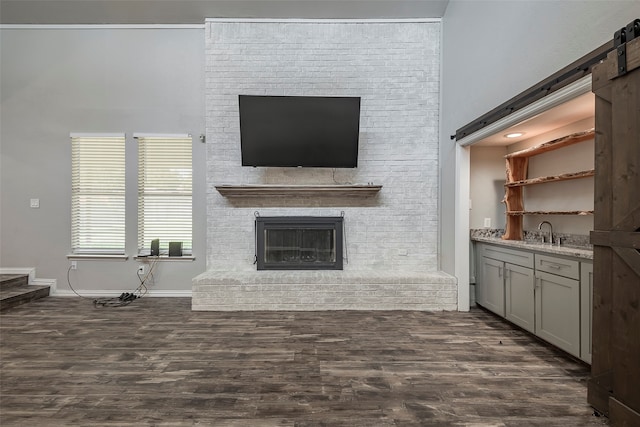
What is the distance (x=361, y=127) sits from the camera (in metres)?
4.11

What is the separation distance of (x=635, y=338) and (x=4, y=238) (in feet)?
21.9

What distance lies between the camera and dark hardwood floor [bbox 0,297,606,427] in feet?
5.75

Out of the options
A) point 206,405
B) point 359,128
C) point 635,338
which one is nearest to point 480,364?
point 635,338

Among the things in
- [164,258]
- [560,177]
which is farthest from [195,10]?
[560,177]

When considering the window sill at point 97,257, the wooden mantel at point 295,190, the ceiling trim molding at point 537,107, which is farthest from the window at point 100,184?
the ceiling trim molding at point 537,107

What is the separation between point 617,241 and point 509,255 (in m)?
1.52

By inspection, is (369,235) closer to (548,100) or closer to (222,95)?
(548,100)

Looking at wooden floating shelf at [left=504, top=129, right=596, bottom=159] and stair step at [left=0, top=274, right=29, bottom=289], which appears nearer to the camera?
wooden floating shelf at [left=504, top=129, right=596, bottom=159]

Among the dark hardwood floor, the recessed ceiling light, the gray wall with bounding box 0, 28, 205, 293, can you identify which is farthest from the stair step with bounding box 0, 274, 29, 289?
the recessed ceiling light

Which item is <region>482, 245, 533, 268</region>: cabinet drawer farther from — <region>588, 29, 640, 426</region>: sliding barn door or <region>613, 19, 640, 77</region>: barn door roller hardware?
<region>613, 19, 640, 77</region>: barn door roller hardware

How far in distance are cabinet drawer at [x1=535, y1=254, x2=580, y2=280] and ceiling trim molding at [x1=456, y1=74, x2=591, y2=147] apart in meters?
1.18

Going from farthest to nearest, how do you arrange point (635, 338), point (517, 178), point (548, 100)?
point (517, 178) < point (548, 100) < point (635, 338)

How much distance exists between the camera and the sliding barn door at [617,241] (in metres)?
1.54

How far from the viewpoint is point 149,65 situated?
168 inches
